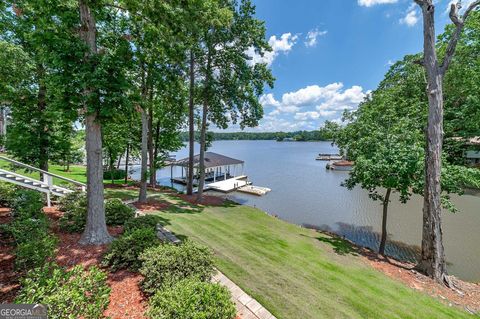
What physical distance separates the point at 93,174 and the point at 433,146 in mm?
9939

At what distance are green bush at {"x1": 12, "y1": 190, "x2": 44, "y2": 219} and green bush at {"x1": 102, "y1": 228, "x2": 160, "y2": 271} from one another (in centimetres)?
266

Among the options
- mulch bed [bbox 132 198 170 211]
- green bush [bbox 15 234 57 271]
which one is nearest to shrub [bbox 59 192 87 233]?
green bush [bbox 15 234 57 271]

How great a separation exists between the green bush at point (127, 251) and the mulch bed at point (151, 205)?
5912 mm

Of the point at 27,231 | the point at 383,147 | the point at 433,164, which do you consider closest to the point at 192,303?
the point at 27,231

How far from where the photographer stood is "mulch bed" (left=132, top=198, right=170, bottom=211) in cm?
1055

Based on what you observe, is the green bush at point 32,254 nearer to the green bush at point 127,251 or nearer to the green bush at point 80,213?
the green bush at point 127,251

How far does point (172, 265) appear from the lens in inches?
155

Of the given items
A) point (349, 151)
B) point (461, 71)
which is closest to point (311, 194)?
point (349, 151)

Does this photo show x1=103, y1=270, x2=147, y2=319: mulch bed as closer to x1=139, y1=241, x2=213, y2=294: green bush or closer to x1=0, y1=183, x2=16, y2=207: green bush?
x1=139, y1=241, x2=213, y2=294: green bush

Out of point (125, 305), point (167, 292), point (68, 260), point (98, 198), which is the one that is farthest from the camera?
point (98, 198)

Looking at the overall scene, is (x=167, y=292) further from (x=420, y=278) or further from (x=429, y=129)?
(x=429, y=129)

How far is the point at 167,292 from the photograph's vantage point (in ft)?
10.6

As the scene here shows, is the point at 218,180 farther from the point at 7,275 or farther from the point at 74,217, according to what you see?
the point at 7,275

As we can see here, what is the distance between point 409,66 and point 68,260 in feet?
99.7
